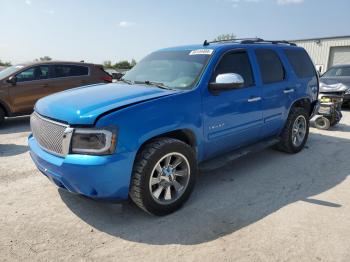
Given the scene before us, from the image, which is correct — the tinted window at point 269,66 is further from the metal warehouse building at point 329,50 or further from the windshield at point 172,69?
the metal warehouse building at point 329,50

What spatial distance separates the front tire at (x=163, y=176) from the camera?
3.23 m

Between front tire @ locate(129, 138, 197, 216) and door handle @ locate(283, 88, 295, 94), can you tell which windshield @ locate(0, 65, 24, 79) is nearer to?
front tire @ locate(129, 138, 197, 216)

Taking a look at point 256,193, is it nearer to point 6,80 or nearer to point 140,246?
point 140,246

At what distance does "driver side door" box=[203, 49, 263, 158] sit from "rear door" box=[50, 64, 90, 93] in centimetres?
632

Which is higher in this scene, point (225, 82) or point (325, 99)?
point (225, 82)

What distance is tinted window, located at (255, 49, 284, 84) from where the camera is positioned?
15.8 feet

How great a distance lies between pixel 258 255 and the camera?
9.36 ft

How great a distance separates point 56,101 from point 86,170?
42.9 inches

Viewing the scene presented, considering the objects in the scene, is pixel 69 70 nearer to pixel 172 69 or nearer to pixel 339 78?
pixel 172 69

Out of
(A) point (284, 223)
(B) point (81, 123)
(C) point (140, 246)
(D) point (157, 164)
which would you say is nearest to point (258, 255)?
(A) point (284, 223)

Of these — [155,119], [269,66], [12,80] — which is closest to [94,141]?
[155,119]

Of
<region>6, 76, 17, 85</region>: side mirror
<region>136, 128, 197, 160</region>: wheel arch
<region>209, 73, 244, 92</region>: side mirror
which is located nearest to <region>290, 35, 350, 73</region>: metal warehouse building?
<region>6, 76, 17, 85</region>: side mirror

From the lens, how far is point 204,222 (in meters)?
3.40

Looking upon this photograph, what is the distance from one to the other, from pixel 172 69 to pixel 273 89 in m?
1.70
